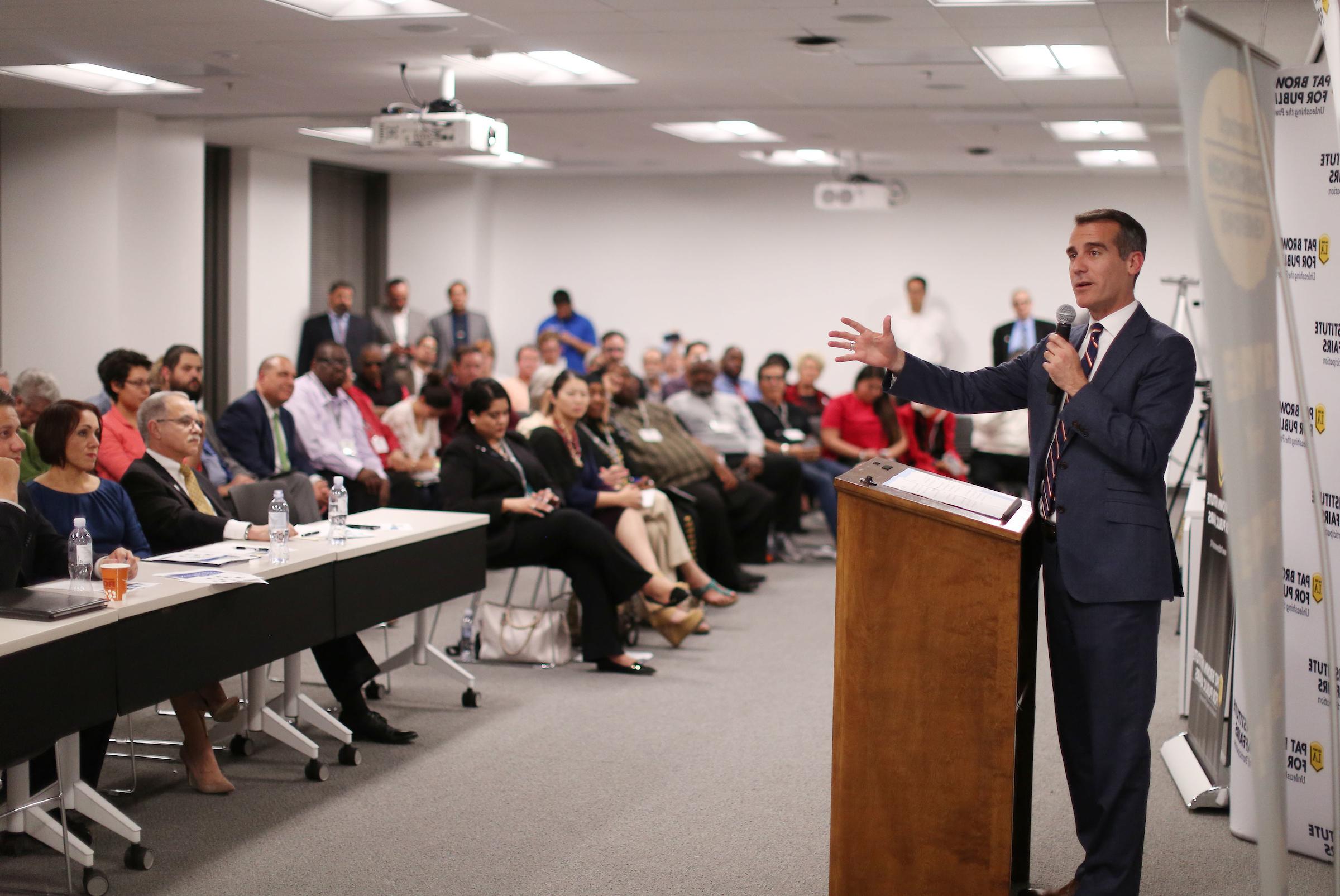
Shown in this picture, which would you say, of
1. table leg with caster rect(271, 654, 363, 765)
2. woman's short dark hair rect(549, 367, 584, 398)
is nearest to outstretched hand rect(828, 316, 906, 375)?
table leg with caster rect(271, 654, 363, 765)

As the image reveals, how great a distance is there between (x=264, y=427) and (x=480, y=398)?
1457mm

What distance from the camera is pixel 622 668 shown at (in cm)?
536

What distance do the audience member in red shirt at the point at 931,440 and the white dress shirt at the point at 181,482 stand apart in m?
4.95

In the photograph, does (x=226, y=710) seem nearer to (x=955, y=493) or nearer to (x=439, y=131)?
(x=955, y=493)

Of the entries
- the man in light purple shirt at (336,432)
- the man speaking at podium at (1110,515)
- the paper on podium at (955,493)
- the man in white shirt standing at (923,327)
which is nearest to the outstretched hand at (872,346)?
the man speaking at podium at (1110,515)

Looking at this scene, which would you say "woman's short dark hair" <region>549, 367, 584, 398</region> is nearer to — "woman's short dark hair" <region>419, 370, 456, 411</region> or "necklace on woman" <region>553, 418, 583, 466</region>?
"necklace on woman" <region>553, 418, 583, 466</region>

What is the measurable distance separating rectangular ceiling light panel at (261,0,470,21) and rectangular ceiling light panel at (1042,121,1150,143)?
487cm

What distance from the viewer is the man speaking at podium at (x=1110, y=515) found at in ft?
8.72

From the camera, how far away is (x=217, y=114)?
29.7 ft

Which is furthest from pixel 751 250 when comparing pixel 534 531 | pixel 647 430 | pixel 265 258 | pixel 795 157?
pixel 534 531

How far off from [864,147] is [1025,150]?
1.37 m

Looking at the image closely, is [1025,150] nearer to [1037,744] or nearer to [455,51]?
[455,51]

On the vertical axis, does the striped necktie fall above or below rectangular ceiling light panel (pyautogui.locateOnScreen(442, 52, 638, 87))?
below

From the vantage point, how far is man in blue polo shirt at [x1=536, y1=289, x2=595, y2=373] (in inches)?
503
